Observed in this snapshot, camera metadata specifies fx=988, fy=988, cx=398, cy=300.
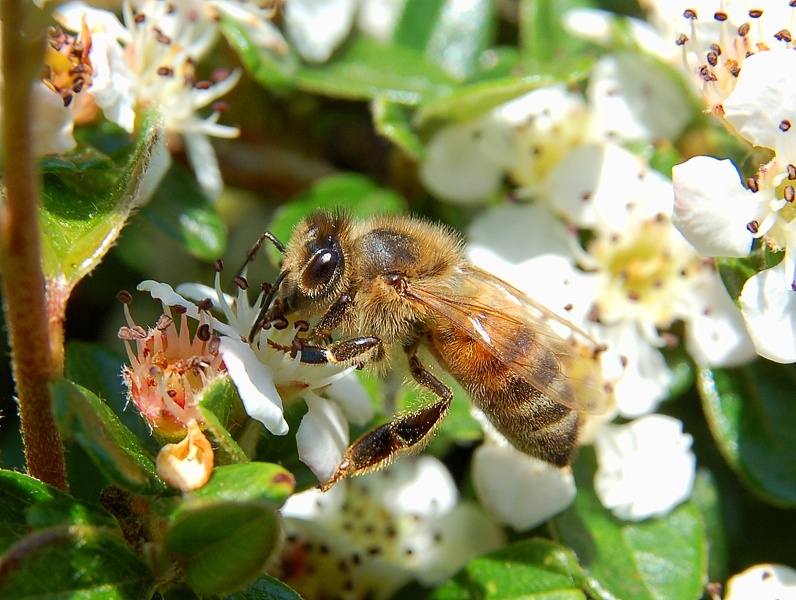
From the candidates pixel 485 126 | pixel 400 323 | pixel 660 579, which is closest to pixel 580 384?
pixel 400 323

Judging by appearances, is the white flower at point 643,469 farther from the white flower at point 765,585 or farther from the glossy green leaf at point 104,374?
the glossy green leaf at point 104,374

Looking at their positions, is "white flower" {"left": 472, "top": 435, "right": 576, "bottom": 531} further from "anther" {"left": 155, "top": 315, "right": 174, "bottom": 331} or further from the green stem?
the green stem

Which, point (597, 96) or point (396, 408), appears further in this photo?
point (597, 96)

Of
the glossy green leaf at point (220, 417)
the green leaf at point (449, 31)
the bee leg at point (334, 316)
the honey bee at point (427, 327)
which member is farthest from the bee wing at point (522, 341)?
the green leaf at point (449, 31)

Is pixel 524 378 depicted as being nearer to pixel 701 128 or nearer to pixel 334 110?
pixel 701 128

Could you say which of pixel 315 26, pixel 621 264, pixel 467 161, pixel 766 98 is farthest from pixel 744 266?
pixel 315 26

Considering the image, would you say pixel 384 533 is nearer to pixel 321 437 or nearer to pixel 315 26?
pixel 321 437
